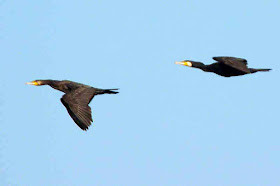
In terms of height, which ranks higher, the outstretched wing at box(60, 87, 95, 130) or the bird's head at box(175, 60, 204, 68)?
the bird's head at box(175, 60, 204, 68)

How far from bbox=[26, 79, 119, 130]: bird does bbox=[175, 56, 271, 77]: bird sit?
4575 millimetres

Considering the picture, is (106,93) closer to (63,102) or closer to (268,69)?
(63,102)

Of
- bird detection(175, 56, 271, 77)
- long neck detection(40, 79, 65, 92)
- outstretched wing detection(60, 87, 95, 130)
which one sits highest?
bird detection(175, 56, 271, 77)

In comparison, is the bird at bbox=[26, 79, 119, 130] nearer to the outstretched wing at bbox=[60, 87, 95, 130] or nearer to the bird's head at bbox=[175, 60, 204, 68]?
the outstretched wing at bbox=[60, 87, 95, 130]

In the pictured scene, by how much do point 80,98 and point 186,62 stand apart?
646cm

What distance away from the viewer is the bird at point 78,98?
30.8 meters

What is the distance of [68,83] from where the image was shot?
3441 centimetres

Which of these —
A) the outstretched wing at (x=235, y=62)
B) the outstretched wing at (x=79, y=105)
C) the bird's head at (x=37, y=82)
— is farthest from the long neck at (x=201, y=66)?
the bird's head at (x=37, y=82)

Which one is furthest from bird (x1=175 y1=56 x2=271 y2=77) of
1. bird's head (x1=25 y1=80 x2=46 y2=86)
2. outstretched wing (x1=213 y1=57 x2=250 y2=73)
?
bird's head (x1=25 y1=80 x2=46 y2=86)

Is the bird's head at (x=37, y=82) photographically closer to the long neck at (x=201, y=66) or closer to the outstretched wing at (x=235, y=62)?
the long neck at (x=201, y=66)

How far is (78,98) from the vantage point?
3206 centimetres

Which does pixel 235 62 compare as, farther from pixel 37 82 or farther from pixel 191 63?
pixel 37 82

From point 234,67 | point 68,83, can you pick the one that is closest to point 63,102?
point 68,83

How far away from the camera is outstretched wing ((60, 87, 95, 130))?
30712 millimetres
